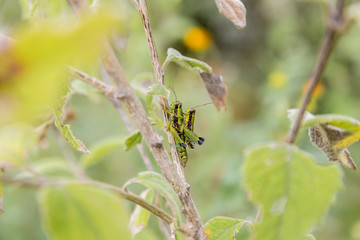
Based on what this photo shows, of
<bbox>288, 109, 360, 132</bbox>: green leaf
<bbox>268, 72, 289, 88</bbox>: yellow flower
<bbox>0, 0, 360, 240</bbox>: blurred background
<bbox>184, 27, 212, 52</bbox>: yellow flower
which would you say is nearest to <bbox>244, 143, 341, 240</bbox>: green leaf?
<bbox>288, 109, 360, 132</bbox>: green leaf

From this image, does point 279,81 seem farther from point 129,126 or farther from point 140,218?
point 140,218

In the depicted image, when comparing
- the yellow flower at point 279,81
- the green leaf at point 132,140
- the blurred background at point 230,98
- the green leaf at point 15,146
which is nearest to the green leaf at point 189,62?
the green leaf at point 132,140

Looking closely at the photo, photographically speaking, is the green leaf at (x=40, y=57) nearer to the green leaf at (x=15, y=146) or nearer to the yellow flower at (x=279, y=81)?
the green leaf at (x=15, y=146)

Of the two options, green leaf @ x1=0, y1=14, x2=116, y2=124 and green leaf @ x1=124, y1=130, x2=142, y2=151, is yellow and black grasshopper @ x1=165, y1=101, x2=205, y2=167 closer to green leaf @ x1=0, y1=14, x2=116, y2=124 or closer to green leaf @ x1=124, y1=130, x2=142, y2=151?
green leaf @ x1=124, y1=130, x2=142, y2=151

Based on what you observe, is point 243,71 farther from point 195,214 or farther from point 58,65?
point 58,65

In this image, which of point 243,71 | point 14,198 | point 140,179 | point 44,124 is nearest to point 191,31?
point 243,71

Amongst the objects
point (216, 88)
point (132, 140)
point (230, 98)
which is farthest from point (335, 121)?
point (230, 98)
